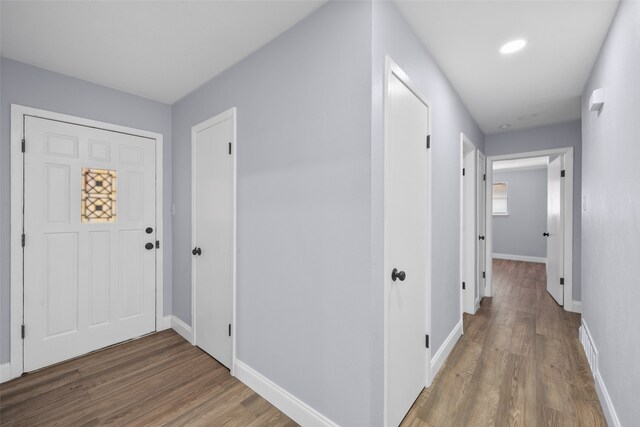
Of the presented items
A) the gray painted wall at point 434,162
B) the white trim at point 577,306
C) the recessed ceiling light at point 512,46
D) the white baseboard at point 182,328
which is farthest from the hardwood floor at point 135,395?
the white trim at point 577,306

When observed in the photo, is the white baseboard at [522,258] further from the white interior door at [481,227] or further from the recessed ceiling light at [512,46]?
the recessed ceiling light at [512,46]

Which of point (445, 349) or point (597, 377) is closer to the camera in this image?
point (597, 377)

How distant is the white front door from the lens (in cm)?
221

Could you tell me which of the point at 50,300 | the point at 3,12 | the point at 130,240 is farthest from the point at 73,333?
the point at 3,12

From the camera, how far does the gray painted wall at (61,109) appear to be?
2.07 metres

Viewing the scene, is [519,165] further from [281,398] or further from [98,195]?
[98,195]

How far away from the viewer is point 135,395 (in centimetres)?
192

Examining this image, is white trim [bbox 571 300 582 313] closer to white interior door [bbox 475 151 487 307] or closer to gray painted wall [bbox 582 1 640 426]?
white interior door [bbox 475 151 487 307]

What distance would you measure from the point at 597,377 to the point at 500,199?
6369 mm

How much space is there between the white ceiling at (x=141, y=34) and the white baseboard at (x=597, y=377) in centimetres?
289

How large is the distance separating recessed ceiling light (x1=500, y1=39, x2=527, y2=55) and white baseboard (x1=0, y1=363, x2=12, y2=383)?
4.44 meters

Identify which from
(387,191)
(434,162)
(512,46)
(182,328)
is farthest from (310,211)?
(182,328)

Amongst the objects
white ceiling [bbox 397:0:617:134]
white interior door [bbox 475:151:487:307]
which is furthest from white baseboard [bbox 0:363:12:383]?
white interior door [bbox 475:151:487:307]

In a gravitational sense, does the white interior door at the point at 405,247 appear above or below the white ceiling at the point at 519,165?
below
